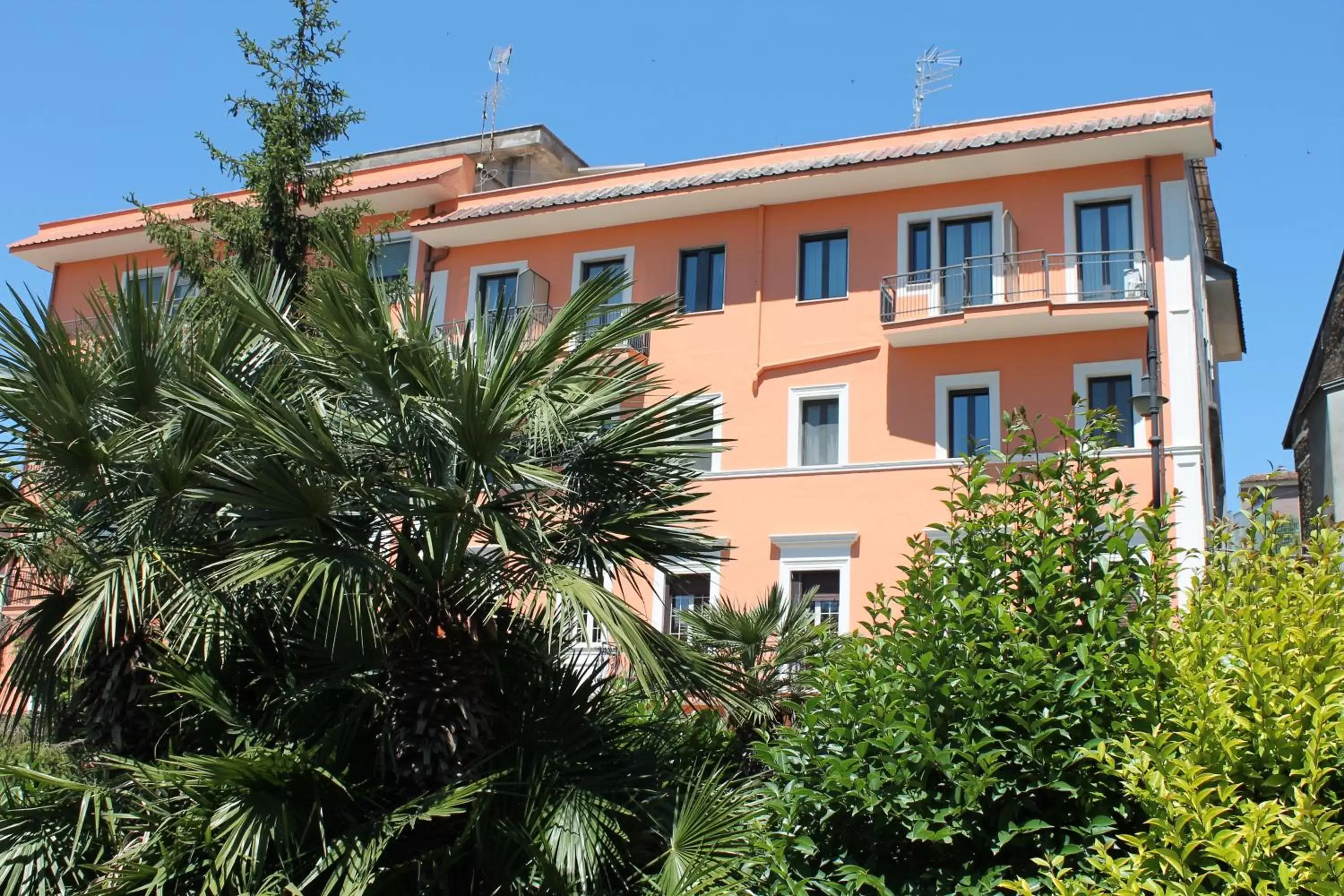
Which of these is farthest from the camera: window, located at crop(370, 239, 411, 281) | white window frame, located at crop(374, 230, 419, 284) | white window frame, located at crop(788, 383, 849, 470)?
window, located at crop(370, 239, 411, 281)

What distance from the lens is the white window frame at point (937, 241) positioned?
21.0 meters

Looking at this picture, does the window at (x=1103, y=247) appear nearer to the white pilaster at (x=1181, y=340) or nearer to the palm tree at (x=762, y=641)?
the white pilaster at (x=1181, y=340)

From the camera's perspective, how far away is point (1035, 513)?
5.91m

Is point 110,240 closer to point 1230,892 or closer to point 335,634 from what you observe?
point 335,634

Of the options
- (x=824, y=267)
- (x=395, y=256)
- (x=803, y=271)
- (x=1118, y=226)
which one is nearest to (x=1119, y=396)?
(x=1118, y=226)

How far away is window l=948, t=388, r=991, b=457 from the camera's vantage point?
69.5 feet

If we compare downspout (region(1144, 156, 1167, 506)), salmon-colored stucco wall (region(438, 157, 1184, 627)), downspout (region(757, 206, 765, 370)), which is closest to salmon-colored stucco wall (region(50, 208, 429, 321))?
salmon-colored stucco wall (region(438, 157, 1184, 627))

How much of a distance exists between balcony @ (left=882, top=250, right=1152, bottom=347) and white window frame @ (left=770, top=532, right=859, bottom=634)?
3.31m

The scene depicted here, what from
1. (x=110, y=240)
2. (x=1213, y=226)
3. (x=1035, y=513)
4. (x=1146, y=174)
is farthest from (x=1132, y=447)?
(x=110, y=240)

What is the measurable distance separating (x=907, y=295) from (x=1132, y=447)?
14.1ft

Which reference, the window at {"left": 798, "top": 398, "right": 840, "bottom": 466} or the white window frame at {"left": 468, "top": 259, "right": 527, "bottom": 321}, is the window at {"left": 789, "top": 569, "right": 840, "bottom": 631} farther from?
the white window frame at {"left": 468, "top": 259, "right": 527, "bottom": 321}

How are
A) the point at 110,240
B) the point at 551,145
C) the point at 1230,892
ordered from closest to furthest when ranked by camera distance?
the point at 1230,892, the point at 110,240, the point at 551,145

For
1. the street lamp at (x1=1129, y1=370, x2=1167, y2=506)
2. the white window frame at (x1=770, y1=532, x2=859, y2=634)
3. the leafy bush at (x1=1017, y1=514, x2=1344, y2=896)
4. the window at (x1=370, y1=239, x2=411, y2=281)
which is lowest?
the leafy bush at (x1=1017, y1=514, x2=1344, y2=896)

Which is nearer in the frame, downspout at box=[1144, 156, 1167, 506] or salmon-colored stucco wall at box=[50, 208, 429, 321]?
downspout at box=[1144, 156, 1167, 506]
